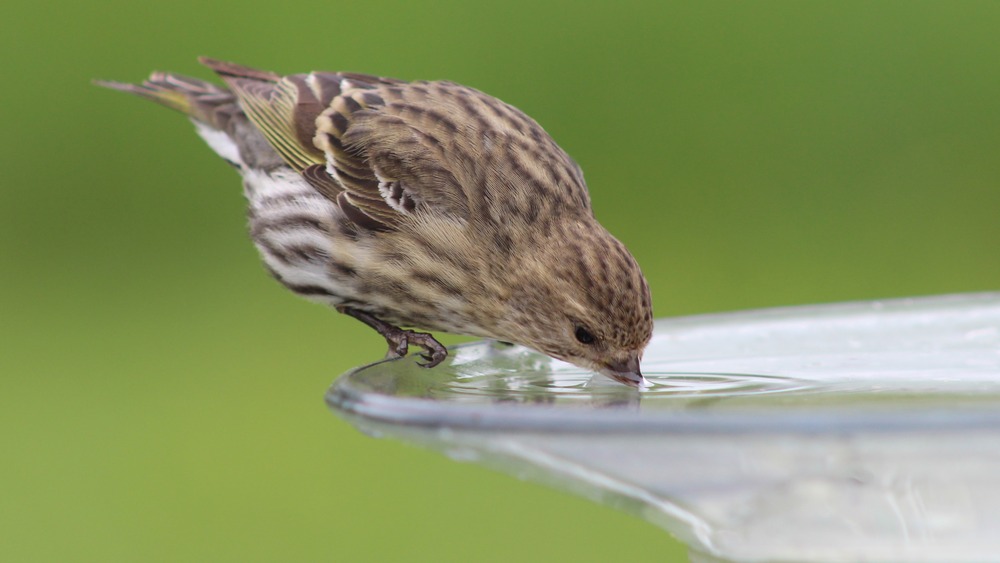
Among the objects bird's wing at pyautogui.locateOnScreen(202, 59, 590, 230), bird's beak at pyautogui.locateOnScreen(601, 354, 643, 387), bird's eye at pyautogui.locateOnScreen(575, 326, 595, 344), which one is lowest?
bird's beak at pyautogui.locateOnScreen(601, 354, 643, 387)

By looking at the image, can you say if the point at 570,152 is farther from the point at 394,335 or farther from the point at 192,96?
the point at 394,335

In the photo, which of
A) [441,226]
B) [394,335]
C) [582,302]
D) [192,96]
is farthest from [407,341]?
→ [192,96]

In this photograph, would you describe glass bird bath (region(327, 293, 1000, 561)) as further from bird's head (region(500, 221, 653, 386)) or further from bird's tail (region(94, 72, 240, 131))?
bird's tail (region(94, 72, 240, 131))

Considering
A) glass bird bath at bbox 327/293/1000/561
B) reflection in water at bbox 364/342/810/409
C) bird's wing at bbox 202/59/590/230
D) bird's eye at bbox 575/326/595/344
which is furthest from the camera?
bird's wing at bbox 202/59/590/230

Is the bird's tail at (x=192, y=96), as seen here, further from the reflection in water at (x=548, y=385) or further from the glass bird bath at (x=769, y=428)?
the glass bird bath at (x=769, y=428)

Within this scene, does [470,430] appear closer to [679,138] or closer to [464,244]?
[464,244]

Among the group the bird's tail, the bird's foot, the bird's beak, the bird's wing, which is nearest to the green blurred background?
the bird's tail

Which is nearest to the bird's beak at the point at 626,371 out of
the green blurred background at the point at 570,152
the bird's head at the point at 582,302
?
the bird's head at the point at 582,302

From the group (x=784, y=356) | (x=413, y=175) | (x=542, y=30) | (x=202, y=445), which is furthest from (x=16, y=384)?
(x=784, y=356)
